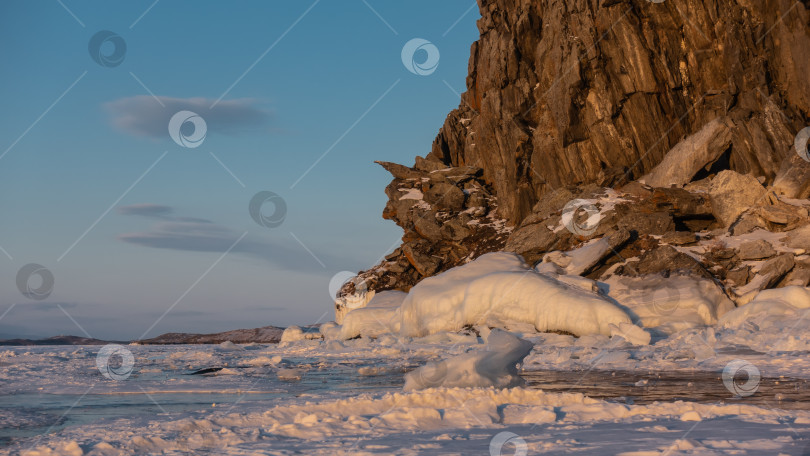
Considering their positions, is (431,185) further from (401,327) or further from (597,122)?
(401,327)

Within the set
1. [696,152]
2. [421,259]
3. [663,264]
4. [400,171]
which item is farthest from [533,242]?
[400,171]

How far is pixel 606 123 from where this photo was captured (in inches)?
2106

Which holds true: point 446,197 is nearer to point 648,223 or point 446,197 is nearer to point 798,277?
point 648,223

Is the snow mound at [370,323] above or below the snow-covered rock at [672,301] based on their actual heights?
above

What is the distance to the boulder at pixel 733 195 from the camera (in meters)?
39.9

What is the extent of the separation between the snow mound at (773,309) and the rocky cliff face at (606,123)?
10.2m

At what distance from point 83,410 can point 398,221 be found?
55.9m

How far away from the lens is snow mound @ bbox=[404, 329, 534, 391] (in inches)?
488

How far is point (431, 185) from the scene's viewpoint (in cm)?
6669

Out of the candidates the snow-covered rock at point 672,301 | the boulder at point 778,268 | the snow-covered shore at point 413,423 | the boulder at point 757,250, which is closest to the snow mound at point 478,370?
the snow-covered shore at point 413,423

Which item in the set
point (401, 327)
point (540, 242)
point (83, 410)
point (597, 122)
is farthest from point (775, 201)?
point (83, 410)

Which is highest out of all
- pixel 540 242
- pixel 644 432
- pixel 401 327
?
pixel 540 242

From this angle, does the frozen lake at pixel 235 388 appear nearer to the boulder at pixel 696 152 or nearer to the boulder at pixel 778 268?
the boulder at pixel 778 268

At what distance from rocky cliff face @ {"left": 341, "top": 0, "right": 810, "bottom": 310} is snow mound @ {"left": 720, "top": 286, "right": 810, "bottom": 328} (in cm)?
1023
